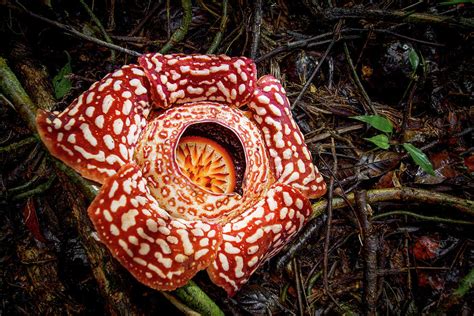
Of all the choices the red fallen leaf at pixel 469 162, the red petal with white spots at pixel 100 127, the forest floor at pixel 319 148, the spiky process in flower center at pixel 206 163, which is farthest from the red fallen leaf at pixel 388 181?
the red petal with white spots at pixel 100 127

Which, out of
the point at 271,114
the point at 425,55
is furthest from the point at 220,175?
the point at 425,55

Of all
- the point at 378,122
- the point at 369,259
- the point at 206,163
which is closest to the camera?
the point at 369,259

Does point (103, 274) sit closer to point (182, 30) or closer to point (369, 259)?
point (369, 259)

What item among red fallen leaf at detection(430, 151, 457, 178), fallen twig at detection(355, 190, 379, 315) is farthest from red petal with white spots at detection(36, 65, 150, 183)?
red fallen leaf at detection(430, 151, 457, 178)

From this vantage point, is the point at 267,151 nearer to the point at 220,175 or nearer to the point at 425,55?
the point at 220,175

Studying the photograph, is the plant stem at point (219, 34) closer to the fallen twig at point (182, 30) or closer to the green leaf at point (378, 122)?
the fallen twig at point (182, 30)

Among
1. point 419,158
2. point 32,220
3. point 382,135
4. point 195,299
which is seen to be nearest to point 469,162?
point 419,158

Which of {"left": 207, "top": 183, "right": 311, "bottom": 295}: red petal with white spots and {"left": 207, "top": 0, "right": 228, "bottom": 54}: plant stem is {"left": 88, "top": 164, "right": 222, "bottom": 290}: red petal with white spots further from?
{"left": 207, "top": 0, "right": 228, "bottom": 54}: plant stem
